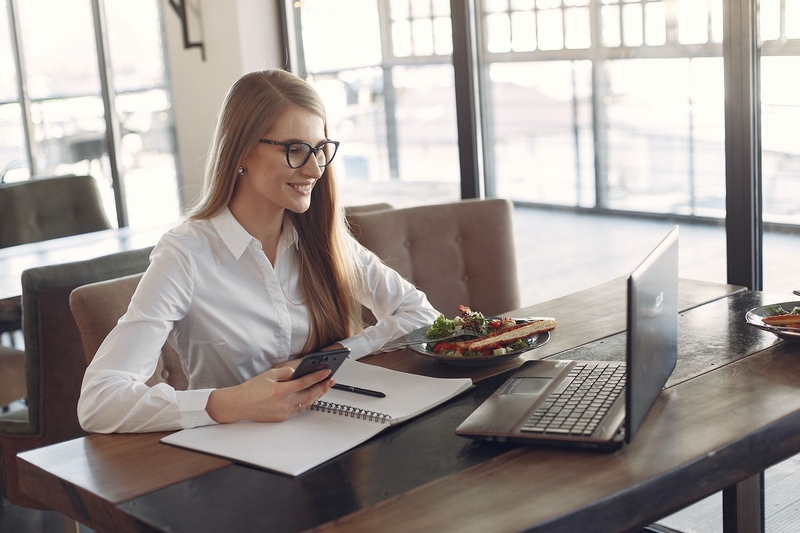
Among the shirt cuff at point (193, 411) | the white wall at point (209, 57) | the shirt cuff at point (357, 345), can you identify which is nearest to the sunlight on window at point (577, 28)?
the shirt cuff at point (357, 345)

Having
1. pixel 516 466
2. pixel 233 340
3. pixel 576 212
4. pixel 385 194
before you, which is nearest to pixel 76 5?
pixel 385 194

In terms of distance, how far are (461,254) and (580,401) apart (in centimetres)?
131

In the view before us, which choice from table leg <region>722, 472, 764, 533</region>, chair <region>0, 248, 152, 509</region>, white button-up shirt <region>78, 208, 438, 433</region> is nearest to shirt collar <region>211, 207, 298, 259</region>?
white button-up shirt <region>78, 208, 438, 433</region>

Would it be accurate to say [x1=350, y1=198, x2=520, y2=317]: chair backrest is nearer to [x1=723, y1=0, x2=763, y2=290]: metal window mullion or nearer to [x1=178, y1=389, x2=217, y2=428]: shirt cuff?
[x1=723, y1=0, x2=763, y2=290]: metal window mullion

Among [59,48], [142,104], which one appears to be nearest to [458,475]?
[142,104]

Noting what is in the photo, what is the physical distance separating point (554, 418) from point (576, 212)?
1647 millimetres

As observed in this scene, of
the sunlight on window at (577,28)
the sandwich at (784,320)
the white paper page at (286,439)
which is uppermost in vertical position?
the sunlight on window at (577,28)

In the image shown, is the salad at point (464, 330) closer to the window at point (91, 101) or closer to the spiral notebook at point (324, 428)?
the spiral notebook at point (324, 428)

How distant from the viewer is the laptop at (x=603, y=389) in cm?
116

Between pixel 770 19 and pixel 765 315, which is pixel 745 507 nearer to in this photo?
pixel 765 315

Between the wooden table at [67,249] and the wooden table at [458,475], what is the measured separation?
1.41m

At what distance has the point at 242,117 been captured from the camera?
67.0 inches

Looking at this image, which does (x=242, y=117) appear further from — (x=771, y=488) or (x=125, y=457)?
(x=771, y=488)

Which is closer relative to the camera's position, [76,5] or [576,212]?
[576,212]
